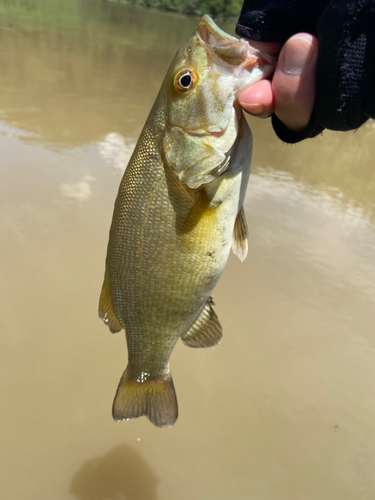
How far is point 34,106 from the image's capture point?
24.5 feet

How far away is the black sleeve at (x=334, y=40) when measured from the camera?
1376 millimetres

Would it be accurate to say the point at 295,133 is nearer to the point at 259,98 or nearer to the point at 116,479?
the point at 259,98

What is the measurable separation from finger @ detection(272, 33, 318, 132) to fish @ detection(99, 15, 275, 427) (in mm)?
129

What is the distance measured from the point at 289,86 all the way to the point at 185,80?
1.53 feet

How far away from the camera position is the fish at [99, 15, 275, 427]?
1711mm

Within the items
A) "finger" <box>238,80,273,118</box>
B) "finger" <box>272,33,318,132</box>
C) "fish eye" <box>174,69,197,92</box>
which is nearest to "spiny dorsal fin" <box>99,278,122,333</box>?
"fish eye" <box>174,69,197,92</box>

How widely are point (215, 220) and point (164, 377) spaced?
951 mm

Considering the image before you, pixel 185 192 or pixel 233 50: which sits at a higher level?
pixel 233 50

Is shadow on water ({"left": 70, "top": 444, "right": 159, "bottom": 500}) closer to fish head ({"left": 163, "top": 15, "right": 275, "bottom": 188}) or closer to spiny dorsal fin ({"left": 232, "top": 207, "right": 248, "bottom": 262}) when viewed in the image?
spiny dorsal fin ({"left": 232, "top": 207, "right": 248, "bottom": 262})

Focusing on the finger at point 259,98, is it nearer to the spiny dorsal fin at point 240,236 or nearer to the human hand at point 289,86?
the human hand at point 289,86

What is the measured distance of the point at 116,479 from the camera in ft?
9.12

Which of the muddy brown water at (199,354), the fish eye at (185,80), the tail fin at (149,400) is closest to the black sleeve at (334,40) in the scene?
the fish eye at (185,80)

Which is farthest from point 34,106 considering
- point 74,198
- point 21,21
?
point 21,21

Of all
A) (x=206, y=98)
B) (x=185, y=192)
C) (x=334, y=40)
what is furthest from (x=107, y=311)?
(x=334, y=40)
